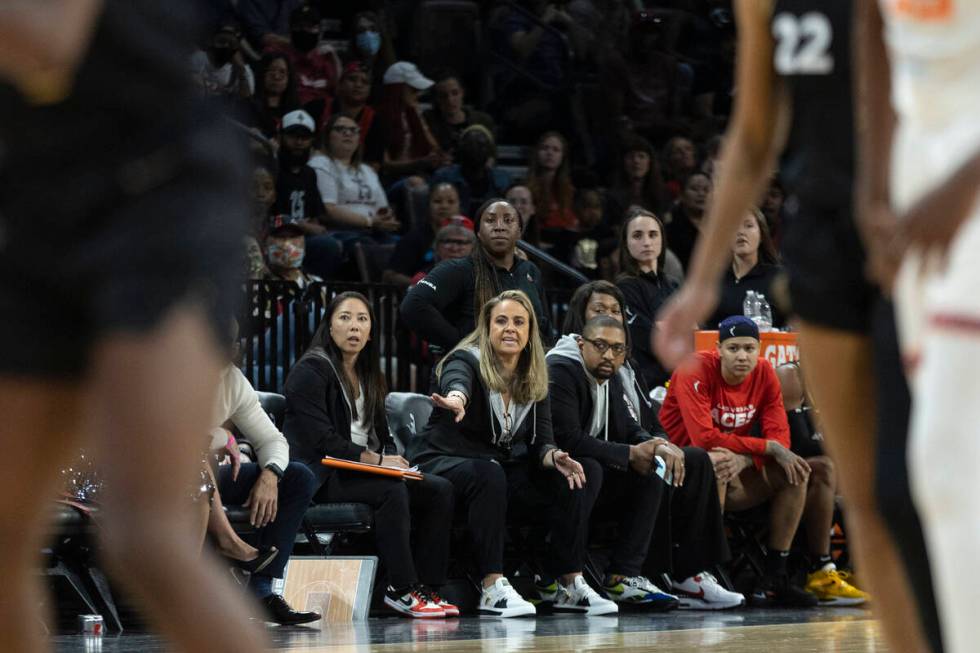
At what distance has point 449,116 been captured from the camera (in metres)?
13.3

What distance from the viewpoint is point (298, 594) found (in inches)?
308

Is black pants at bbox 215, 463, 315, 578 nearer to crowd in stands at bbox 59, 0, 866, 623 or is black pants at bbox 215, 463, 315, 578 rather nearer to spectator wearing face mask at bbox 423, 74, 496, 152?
crowd in stands at bbox 59, 0, 866, 623

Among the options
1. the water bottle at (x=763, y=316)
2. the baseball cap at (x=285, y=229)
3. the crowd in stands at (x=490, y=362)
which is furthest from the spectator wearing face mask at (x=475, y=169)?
the water bottle at (x=763, y=316)

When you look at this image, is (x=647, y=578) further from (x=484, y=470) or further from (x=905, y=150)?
(x=905, y=150)

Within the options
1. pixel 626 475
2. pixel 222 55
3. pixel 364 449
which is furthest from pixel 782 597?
pixel 222 55

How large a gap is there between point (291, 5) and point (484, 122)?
1.84 m

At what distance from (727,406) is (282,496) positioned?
2904 millimetres

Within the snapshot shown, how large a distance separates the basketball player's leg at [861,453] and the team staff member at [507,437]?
5578 millimetres

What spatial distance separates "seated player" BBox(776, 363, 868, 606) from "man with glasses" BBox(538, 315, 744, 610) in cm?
83

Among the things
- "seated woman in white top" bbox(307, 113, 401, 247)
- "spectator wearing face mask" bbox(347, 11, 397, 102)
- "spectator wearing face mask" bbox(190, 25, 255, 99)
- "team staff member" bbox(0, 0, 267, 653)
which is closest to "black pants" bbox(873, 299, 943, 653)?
"team staff member" bbox(0, 0, 267, 653)

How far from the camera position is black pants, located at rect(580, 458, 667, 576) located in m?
8.82

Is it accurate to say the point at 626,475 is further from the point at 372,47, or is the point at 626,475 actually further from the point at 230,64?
the point at 372,47

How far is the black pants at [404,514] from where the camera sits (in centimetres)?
812

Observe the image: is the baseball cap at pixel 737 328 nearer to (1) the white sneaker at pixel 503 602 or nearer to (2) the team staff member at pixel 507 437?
(2) the team staff member at pixel 507 437
